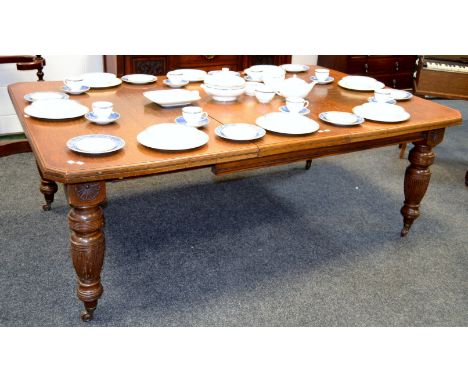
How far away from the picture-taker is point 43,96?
202 cm

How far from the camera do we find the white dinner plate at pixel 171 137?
5.15 feet

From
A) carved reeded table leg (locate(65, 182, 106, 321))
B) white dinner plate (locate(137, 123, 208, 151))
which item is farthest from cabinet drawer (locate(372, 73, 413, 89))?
carved reeded table leg (locate(65, 182, 106, 321))

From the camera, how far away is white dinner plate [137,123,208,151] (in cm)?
157

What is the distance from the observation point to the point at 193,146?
1569mm

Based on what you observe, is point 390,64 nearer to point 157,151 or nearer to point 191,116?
point 191,116

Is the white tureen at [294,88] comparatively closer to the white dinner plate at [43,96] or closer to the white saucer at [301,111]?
the white saucer at [301,111]

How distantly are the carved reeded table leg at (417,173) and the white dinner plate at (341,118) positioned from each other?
0.40 meters

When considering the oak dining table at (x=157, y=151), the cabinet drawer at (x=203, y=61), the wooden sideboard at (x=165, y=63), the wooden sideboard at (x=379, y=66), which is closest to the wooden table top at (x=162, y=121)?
the oak dining table at (x=157, y=151)

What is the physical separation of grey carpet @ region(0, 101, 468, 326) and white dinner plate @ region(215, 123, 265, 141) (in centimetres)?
64

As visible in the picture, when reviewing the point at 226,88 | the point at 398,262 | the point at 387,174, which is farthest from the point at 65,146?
the point at 387,174

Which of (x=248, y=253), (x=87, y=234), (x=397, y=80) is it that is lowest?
(x=248, y=253)

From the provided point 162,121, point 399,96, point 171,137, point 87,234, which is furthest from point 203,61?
point 87,234

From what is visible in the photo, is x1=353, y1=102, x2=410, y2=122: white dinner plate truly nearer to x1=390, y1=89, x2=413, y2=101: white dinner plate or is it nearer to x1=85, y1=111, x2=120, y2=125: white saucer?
x1=390, y1=89, x2=413, y2=101: white dinner plate

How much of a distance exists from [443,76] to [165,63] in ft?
6.19
